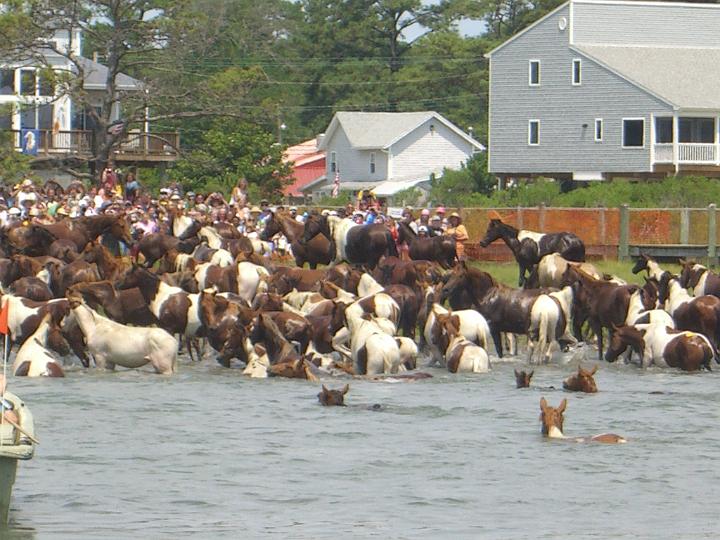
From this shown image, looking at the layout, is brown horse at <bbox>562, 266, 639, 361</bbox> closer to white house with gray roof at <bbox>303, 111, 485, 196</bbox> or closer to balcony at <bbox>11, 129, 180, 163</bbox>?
balcony at <bbox>11, 129, 180, 163</bbox>

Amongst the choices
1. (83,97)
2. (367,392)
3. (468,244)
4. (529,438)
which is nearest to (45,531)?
(529,438)

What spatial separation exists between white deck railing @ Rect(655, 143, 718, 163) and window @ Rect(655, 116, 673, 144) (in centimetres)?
105

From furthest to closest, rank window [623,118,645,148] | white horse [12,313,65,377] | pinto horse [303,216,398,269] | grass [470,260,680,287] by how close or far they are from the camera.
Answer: window [623,118,645,148] < grass [470,260,680,287] < pinto horse [303,216,398,269] < white horse [12,313,65,377]

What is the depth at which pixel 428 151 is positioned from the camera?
9769 cm

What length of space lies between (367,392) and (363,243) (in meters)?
10.5

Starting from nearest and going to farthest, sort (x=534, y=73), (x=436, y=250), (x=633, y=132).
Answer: (x=436, y=250)
(x=633, y=132)
(x=534, y=73)

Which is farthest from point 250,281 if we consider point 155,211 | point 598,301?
point 155,211

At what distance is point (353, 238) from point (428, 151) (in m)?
64.7

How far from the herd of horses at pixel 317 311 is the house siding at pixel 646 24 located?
4603 cm

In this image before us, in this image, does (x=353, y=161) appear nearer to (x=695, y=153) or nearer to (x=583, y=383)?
(x=695, y=153)

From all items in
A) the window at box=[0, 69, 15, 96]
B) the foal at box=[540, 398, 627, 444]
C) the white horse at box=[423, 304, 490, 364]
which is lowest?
the foal at box=[540, 398, 627, 444]

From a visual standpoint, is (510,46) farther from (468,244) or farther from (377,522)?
(377,522)

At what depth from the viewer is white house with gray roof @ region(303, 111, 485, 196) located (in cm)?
9644

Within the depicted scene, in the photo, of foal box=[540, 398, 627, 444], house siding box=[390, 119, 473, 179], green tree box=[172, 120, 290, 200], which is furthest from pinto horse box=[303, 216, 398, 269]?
house siding box=[390, 119, 473, 179]
